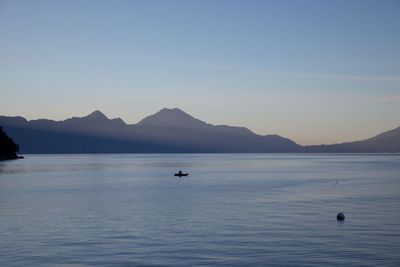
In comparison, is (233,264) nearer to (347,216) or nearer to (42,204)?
(347,216)

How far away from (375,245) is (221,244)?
9394 millimetres

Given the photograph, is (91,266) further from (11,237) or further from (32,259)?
(11,237)

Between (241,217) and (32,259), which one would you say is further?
(241,217)

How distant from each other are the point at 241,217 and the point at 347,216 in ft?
30.1

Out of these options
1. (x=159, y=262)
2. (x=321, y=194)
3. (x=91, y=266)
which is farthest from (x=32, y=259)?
(x=321, y=194)

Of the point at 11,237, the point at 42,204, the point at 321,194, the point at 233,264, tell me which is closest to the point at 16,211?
the point at 42,204

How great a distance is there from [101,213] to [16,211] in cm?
907

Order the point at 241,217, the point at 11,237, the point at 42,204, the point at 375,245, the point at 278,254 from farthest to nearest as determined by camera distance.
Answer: the point at 42,204
the point at 241,217
the point at 11,237
the point at 375,245
the point at 278,254

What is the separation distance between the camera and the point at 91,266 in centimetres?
2645

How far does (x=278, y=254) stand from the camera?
28844 millimetres

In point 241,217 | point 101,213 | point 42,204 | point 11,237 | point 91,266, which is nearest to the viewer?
point 91,266

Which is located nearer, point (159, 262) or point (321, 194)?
point (159, 262)

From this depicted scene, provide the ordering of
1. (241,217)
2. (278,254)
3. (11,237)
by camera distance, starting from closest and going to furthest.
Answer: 1. (278,254)
2. (11,237)
3. (241,217)

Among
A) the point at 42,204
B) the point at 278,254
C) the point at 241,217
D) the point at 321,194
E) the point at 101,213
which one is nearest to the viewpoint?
the point at 278,254
